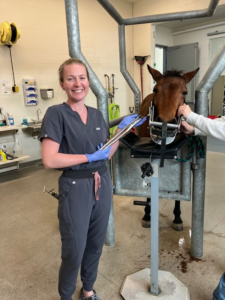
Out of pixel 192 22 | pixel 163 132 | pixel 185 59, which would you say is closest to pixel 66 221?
pixel 163 132

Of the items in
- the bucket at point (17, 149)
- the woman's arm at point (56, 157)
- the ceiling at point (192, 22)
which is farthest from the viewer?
the ceiling at point (192, 22)

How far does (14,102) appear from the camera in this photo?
156 inches

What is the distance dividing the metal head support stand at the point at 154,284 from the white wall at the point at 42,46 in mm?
3355

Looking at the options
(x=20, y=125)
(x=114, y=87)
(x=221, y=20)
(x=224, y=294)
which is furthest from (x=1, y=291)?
(x=221, y=20)

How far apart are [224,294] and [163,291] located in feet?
1.23

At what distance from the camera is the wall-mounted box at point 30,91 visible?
402 centimetres

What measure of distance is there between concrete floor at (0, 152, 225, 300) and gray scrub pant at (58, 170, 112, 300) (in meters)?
0.42

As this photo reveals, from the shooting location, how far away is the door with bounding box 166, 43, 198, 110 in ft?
22.1

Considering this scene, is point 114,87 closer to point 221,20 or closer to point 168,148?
point 221,20

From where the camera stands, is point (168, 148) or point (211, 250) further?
point (211, 250)

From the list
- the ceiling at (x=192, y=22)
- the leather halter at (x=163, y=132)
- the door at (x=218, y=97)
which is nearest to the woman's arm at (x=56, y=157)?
the leather halter at (x=163, y=132)

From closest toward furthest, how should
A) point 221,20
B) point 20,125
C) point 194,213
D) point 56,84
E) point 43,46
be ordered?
point 194,213 → point 20,125 → point 43,46 → point 56,84 → point 221,20

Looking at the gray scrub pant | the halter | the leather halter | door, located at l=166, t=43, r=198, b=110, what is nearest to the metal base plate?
the gray scrub pant

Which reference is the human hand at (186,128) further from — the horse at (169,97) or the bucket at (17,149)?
the bucket at (17,149)
